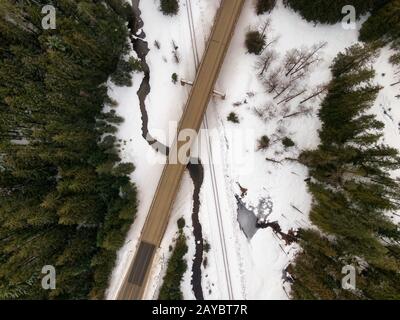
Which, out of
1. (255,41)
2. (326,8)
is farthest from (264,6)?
(326,8)

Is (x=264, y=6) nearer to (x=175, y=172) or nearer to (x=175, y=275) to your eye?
(x=175, y=172)

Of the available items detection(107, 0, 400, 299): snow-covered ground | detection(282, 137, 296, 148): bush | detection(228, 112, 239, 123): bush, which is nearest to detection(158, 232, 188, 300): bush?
detection(107, 0, 400, 299): snow-covered ground

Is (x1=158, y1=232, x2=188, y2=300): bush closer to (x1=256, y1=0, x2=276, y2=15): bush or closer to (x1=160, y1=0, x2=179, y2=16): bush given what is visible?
(x1=160, y1=0, x2=179, y2=16): bush

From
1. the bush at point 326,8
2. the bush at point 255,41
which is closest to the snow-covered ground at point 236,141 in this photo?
the bush at point 255,41

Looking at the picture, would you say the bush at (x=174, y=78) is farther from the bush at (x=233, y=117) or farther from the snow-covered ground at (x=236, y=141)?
the bush at (x=233, y=117)

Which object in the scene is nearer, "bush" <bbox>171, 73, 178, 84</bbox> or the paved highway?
the paved highway

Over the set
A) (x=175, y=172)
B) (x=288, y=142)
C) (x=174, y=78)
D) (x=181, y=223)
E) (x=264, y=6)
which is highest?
(x=264, y=6)
